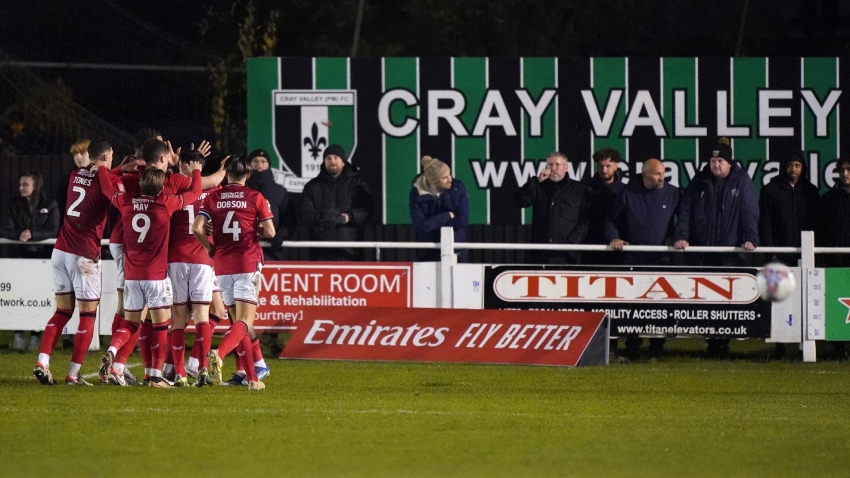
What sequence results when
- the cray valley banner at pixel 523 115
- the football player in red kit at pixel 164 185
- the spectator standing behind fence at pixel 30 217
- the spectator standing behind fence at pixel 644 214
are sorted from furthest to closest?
the cray valley banner at pixel 523 115, the spectator standing behind fence at pixel 30 217, the spectator standing behind fence at pixel 644 214, the football player in red kit at pixel 164 185

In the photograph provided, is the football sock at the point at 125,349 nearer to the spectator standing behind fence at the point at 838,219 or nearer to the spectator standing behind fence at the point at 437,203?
the spectator standing behind fence at the point at 437,203

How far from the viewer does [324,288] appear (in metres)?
14.2

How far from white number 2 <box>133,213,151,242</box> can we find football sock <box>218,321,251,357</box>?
1.00 meters

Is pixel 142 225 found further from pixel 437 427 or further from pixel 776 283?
pixel 776 283

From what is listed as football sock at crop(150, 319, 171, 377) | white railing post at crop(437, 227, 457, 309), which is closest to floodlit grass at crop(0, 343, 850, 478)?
football sock at crop(150, 319, 171, 377)

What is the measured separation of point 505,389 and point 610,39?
1349 cm

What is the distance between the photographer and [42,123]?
22.1 metres

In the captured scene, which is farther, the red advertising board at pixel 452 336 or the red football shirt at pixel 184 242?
the red advertising board at pixel 452 336

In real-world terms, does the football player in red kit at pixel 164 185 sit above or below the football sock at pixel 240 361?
above

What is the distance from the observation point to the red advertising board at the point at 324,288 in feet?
46.5

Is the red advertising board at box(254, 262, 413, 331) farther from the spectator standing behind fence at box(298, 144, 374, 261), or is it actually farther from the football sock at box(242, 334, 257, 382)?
the football sock at box(242, 334, 257, 382)

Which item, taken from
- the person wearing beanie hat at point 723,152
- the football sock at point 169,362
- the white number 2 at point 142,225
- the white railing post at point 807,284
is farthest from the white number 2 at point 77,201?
the white railing post at point 807,284

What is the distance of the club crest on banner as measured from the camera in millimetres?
15945

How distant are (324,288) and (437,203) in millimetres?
1528
